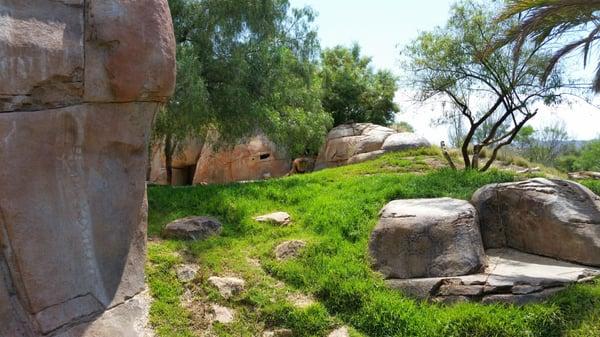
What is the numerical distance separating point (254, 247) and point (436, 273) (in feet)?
7.59

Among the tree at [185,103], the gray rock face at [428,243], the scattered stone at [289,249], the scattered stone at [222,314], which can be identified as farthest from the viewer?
the tree at [185,103]

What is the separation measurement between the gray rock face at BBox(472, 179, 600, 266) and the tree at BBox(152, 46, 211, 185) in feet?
16.1

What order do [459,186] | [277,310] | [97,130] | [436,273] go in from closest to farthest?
[97,130], [277,310], [436,273], [459,186]

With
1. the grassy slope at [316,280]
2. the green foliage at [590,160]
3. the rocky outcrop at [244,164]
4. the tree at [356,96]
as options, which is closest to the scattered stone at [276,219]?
the grassy slope at [316,280]

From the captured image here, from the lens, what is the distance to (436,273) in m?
6.38

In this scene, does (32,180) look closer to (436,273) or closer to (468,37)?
(436,273)

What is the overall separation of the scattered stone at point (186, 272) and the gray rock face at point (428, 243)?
2.16 m

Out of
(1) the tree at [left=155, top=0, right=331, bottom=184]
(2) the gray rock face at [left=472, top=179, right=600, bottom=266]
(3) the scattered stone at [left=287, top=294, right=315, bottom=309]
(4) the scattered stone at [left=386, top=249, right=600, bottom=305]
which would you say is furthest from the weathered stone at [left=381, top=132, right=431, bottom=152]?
(3) the scattered stone at [left=287, top=294, right=315, bottom=309]

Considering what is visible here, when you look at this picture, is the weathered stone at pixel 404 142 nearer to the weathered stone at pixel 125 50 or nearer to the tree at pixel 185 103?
the tree at pixel 185 103

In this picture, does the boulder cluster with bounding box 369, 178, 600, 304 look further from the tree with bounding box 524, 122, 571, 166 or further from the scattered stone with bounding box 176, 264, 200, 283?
the tree with bounding box 524, 122, 571, 166

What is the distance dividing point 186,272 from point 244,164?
42.6 ft

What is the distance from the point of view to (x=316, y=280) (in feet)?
20.9

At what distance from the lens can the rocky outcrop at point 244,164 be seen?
62.3 feet

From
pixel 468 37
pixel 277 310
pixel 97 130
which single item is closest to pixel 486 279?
pixel 277 310
